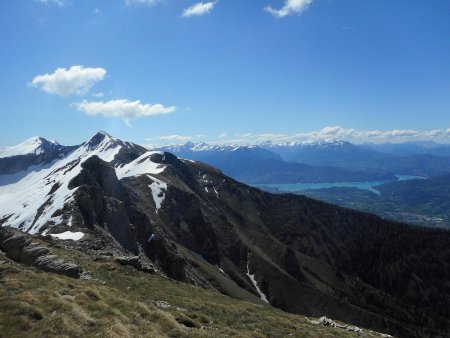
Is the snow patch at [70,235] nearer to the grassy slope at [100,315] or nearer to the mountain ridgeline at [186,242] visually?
the mountain ridgeline at [186,242]

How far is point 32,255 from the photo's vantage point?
38844 millimetres

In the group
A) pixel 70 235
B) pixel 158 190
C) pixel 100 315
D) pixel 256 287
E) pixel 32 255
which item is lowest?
pixel 256 287

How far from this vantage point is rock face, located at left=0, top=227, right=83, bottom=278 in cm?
3694

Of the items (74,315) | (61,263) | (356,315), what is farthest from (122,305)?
(356,315)

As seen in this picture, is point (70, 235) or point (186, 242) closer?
point (70, 235)

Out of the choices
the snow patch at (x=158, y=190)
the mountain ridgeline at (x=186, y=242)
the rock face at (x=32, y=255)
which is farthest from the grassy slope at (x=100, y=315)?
the snow patch at (x=158, y=190)

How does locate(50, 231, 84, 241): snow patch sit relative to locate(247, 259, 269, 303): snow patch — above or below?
above

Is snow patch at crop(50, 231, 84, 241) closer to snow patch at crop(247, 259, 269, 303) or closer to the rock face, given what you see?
the rock face

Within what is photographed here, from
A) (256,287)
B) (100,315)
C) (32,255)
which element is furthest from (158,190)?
(100,315)

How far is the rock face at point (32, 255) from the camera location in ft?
121

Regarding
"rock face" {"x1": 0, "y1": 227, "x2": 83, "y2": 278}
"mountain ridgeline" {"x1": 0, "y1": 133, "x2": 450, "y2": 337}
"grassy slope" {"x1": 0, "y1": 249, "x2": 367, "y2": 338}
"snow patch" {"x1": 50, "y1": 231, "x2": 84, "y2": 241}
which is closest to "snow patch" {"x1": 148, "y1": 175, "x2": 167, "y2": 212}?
"mountain ridgeline" {"x1": 0, "y1": 133, "x2": 450, "y2": 337}

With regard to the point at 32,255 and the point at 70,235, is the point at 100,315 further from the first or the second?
the point at 70,235

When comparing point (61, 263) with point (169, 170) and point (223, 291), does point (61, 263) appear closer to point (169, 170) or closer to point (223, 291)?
point (223, 291)

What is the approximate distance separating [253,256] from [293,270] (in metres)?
20.8
